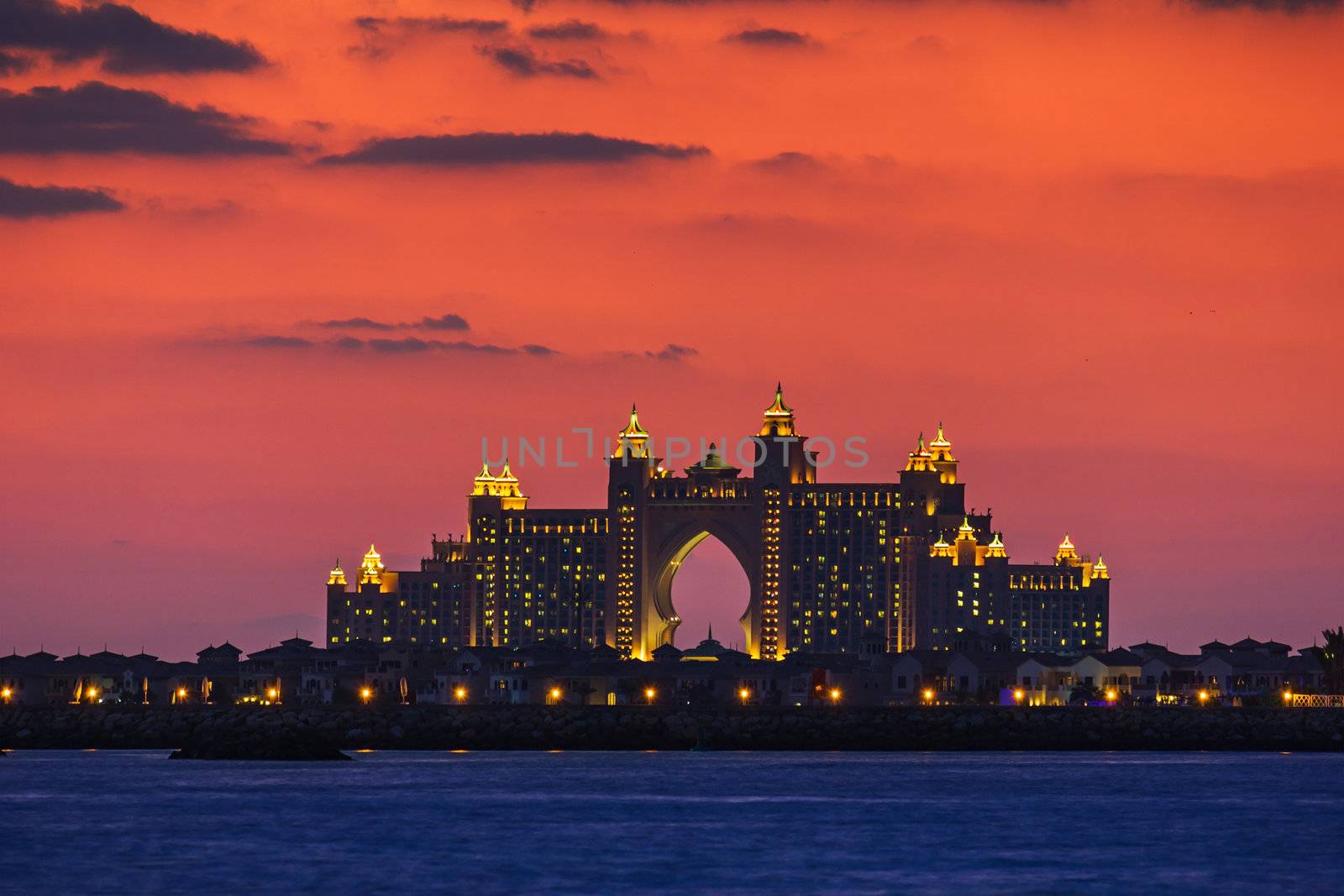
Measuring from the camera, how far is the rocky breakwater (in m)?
153

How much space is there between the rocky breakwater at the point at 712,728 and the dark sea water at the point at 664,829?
12238 mm

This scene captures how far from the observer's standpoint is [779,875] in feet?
277

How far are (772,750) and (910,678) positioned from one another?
41.8 metres

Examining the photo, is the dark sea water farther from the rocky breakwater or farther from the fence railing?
the fence railing

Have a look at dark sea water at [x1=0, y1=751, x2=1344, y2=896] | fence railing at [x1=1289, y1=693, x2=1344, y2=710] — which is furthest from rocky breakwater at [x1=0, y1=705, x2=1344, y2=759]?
dark sea water at [x1=0, y1=751, x2=1344, y2=896]

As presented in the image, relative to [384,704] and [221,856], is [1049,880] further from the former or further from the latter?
[384,704]

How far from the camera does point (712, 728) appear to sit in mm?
155375

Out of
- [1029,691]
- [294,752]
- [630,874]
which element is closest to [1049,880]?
[630,874]

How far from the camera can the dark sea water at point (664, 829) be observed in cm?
8356

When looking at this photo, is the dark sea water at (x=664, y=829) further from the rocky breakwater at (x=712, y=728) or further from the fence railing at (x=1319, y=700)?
the fence railing at (x=1319, y=700)

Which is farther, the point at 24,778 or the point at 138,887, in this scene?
the point at 24,778

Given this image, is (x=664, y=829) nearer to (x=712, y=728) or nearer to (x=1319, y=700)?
(x=712, y=728)

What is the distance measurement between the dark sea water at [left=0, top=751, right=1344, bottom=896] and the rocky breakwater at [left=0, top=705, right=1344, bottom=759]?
1224 cm

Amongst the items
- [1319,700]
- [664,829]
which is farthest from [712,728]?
[664,829]
